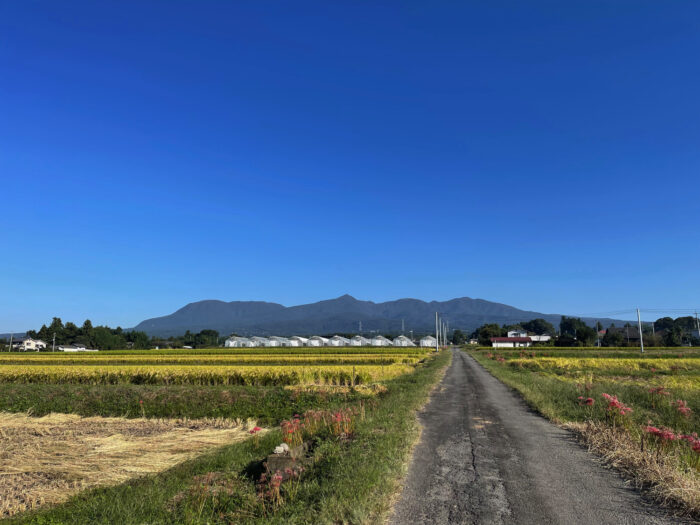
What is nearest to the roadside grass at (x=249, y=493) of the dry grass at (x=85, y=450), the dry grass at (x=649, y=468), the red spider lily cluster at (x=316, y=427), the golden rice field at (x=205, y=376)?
the red spider lily cluster at (x=316, y=427)

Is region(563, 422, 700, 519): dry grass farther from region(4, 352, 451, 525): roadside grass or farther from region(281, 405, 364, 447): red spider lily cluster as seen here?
region(281, 405, 364, 447): red spider lily cluster

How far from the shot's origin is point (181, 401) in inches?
727

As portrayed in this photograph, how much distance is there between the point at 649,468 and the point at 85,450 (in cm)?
1415

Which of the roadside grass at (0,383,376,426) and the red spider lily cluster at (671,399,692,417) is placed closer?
the red spider lily cluster at (671,399,692,417)

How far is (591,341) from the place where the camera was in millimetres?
102250

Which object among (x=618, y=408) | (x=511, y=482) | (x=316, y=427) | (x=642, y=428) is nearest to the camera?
(x=511, y=482)

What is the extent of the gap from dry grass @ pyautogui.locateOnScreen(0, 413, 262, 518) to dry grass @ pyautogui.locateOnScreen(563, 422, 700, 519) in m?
10.3

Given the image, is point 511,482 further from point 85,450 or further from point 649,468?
point 85,450

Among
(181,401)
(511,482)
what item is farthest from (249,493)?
(181,401)

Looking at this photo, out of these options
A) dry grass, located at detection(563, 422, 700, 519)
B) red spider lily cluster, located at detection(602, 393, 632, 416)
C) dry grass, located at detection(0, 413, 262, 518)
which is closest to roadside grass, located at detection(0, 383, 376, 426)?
dry grass, located at detection(0, 413, 262, 518)

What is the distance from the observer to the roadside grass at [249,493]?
6.15 m

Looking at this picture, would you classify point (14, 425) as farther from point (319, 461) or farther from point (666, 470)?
point (666, 470)

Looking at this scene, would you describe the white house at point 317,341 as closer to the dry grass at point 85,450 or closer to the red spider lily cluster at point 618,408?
the dry grass at point 85,450

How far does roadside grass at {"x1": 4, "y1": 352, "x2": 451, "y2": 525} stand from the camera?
242 inches
